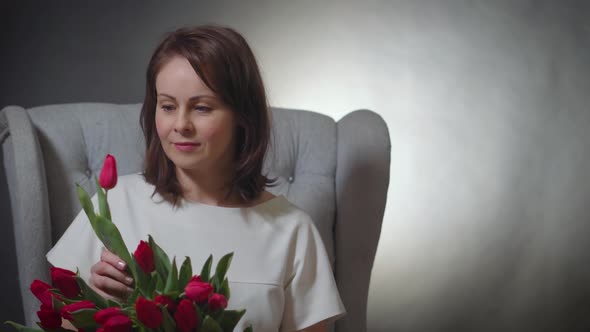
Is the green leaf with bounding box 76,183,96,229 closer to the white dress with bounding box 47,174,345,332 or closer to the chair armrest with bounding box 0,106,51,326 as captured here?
the white dress with bounding box 47,174,345,332

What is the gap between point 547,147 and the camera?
2018mm

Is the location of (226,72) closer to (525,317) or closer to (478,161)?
(478,161)

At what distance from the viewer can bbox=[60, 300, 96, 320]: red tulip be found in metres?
0.76

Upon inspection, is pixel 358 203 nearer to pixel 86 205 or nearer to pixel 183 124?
pixel 183 124

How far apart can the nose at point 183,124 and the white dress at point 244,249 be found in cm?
17

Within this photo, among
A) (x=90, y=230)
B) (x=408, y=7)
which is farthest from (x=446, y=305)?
(x=90, y=230)

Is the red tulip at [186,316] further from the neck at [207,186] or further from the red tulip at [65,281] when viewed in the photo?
the neck at [207,186]

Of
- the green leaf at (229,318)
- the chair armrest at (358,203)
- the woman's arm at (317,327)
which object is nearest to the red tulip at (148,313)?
the green leaf at (229,318)

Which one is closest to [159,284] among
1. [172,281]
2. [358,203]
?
[172,281]

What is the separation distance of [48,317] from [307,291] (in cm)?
48

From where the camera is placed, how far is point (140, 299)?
0.70m

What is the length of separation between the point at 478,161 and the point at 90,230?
123 centimetres

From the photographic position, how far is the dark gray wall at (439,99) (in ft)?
5.90

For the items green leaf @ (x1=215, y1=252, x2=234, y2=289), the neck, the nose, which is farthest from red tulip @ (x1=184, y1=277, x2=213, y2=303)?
the neck
